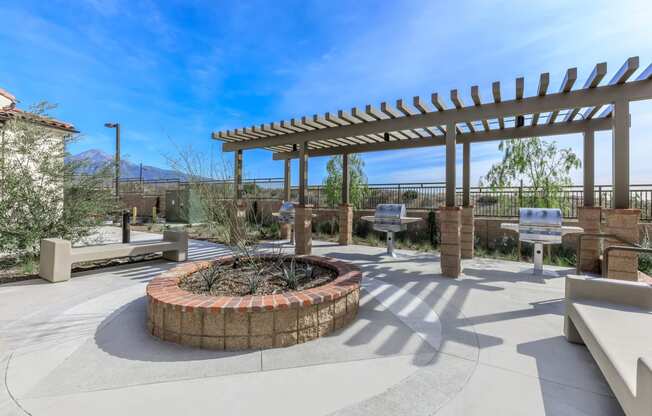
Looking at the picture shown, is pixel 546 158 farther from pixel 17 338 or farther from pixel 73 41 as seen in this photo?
pixel 73 41

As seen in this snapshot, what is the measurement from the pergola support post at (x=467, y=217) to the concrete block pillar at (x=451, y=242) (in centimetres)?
186

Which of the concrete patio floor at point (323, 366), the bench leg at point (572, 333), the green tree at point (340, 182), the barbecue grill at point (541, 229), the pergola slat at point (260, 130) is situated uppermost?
the pergola slat at point (260, 130)

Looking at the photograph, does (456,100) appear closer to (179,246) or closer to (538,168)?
(179,246)

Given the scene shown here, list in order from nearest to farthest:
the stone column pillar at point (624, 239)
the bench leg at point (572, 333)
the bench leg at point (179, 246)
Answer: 1. the bench leg at point (572, 333)
2. the stone column pillar at point (624, 239)
3. the bench leg at point (179, 246)

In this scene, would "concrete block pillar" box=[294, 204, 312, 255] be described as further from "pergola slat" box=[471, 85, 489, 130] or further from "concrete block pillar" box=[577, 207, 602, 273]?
"concrete block pillar" box=[577, 207, 602, 273]

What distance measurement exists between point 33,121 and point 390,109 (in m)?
6.77

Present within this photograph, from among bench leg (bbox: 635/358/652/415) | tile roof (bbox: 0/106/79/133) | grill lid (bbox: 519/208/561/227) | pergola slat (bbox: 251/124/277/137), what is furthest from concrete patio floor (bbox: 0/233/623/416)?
pergola slat (bbox: 251/124/277/137)

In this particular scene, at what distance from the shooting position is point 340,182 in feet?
40.8

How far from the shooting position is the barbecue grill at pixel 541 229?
16.4 feet

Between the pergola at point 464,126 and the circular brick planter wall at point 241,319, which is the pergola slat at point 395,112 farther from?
the circular brick planter wall at point 241,319

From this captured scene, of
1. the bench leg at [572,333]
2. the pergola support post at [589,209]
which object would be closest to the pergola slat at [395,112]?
the pergola support post at [589,209]

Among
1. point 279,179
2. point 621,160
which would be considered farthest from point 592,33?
point 279,179

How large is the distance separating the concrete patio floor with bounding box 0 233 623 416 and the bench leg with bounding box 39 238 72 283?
70cm

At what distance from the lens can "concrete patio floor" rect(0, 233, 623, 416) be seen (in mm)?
1675
